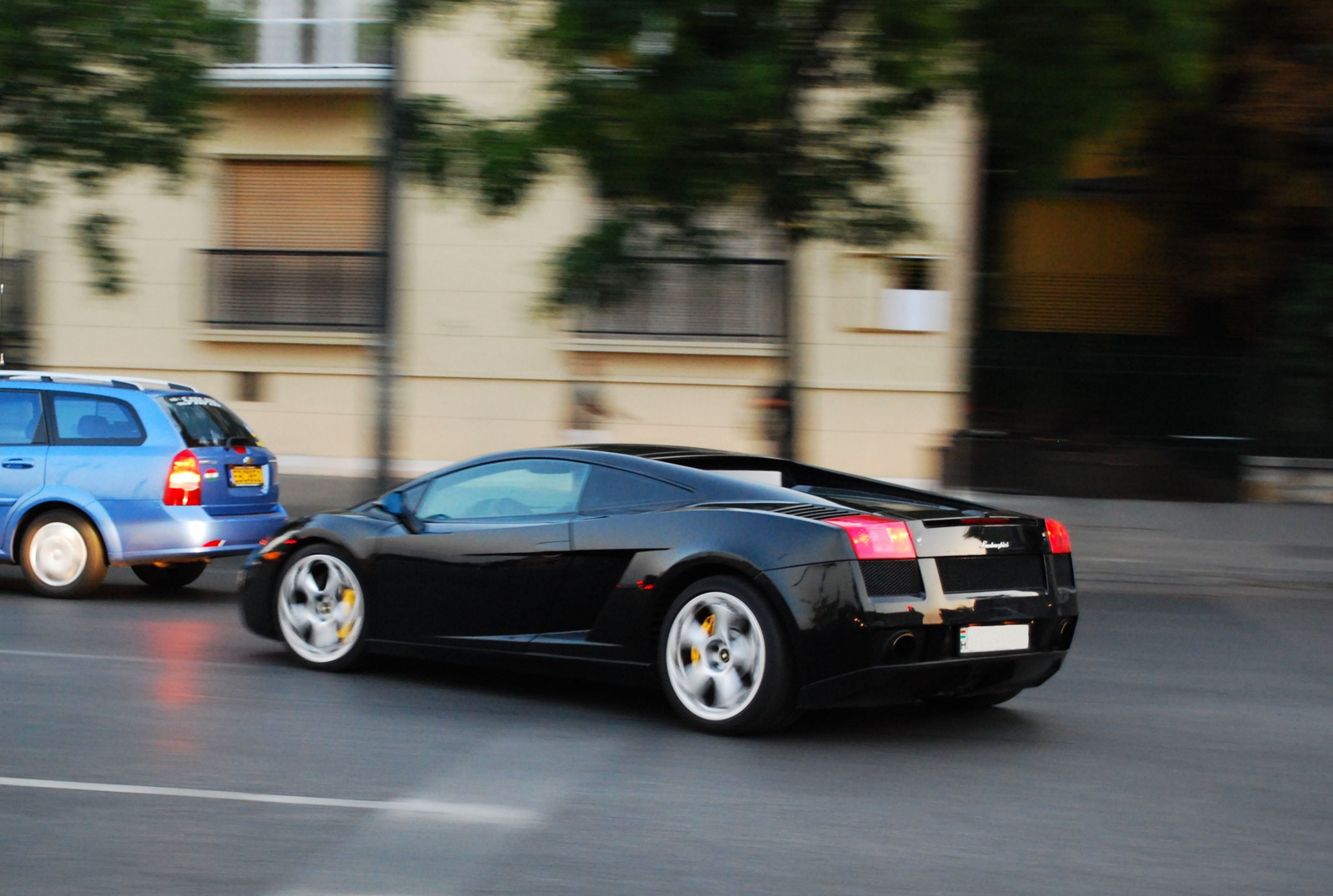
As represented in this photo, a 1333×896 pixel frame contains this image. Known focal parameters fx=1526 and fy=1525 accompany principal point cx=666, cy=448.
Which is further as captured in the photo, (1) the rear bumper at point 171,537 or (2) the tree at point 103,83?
(2) the tree at point 103,83

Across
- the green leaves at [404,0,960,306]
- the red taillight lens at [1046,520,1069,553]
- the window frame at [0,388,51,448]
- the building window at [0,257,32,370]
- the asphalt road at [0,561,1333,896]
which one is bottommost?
→ the asphalt road at [0,561,1333,896]

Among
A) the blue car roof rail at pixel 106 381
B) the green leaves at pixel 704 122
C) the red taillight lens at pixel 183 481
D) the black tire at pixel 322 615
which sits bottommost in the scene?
the black tire at pixel 322 615

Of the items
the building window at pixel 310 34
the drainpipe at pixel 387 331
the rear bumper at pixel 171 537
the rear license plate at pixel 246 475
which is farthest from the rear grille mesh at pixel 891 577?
the building window at pixel 310 34

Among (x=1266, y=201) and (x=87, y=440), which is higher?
(x=1266, y=201)

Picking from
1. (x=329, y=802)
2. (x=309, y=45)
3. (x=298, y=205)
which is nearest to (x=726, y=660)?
(x=329, y=802)

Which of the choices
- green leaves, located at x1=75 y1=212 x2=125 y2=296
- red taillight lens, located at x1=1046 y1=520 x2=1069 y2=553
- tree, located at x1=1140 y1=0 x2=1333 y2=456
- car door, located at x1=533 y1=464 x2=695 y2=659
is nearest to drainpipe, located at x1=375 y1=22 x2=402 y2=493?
green leaves, located at x1=75 y1=212 x2=125 y2=296

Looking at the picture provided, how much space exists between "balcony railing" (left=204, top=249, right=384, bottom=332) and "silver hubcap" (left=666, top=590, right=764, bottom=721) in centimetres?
1286

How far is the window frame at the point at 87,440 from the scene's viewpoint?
1019 cm

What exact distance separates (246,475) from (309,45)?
9635 mm

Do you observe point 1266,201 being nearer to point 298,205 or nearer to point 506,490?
point 298,205

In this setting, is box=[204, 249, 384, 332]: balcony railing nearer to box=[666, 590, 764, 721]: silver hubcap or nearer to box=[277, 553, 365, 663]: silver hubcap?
box=[277, 553, 365, 663]: silver hubcap

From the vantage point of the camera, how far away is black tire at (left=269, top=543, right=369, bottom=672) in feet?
24.5

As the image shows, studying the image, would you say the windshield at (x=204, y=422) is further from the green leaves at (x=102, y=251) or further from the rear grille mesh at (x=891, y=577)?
the rear grille mesh at (x=891, y=577)

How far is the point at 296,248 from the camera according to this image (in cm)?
Result: 1898
